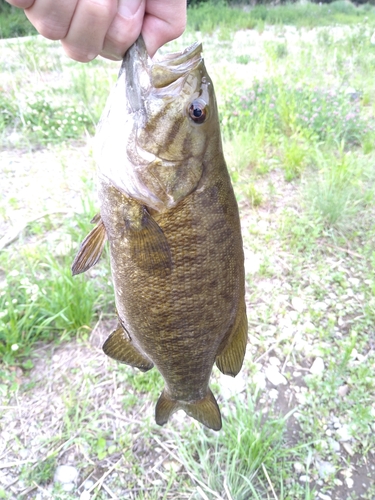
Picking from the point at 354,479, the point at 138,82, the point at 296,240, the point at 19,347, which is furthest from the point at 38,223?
the point at 354,479

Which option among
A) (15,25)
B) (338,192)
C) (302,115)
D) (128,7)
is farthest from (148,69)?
(15,25)

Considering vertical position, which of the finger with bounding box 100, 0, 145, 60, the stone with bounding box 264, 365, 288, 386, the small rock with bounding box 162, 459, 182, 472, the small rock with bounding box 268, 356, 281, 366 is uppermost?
the finger with bounding box 100, 0, 145, 60

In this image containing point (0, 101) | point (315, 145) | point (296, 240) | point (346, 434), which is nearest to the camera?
point (346, 434)

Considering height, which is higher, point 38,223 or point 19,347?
point 38,223

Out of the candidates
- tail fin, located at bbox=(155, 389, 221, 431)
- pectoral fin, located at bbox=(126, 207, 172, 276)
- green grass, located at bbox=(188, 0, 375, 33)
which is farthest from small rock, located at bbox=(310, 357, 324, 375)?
green grass, located at bbox=(188, 0, 375, 33)

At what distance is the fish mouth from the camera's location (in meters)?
1.00

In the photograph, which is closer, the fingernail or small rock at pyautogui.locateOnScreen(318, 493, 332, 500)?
the fingernail

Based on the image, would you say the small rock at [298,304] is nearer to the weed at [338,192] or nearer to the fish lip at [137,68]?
the weed at [338,192]

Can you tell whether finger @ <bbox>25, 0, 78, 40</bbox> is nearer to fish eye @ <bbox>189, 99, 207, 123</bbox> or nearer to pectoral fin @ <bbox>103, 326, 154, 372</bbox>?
fish eye @ <bbox>189, 99, 207, 123</bbox>

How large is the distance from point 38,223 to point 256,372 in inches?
75.8

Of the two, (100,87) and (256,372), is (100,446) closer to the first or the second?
(256,372)

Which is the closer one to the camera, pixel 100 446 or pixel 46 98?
pixel 100 446

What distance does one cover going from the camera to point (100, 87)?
Result: 4.99 m

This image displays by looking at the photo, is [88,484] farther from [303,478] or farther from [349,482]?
[349,482]
